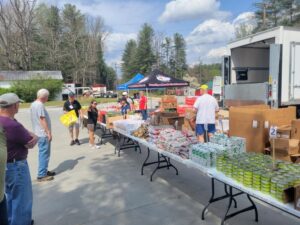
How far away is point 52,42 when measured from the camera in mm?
50938

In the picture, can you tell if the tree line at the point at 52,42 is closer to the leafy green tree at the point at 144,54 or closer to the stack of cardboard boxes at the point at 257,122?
the leafy green tree at the point at 144,54

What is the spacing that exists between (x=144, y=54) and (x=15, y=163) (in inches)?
2391

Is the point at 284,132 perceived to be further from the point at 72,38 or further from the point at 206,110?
the point at 72,38

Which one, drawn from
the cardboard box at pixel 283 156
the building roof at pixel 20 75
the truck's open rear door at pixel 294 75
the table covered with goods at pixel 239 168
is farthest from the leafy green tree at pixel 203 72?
the table covered with goods at pixel 239 168

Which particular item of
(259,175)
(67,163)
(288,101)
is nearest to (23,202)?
(259,175)

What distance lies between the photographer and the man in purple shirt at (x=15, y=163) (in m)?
2.94

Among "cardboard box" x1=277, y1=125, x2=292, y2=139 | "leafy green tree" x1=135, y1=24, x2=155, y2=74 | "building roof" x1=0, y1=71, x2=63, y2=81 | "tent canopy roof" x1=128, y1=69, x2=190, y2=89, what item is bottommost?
"cardboard box" x1=277, y1=125, x2=292, y2=139

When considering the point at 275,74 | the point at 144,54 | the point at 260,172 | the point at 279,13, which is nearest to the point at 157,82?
the point at 275,74

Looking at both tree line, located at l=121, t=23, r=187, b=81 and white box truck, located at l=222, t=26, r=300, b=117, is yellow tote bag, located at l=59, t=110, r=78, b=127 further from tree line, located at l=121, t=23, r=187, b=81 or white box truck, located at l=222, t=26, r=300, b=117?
tree line, located at l=121, t=23, r=187, b=81

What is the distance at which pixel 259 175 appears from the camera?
2559mm

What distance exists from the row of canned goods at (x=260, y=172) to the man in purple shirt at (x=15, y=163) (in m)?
2.19

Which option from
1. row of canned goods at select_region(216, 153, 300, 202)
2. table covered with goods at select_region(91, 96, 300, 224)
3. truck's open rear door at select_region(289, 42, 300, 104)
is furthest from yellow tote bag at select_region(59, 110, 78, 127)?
truck's open rear door at select_region(289, 42, 300, 104)

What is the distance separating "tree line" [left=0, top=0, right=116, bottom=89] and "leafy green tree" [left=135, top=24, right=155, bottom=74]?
8.52m

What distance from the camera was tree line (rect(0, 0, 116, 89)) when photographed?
141ft
